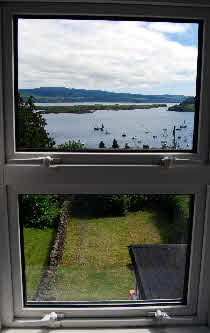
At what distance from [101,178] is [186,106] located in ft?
1.42

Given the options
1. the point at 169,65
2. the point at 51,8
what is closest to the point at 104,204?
the point at 169,65

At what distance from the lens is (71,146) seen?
1205 mm

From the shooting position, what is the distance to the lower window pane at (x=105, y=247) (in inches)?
48.5

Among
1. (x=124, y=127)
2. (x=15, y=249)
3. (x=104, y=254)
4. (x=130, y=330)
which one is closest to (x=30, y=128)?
(x=124, y=127)

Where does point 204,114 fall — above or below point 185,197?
above

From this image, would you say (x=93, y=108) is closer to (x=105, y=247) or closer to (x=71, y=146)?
(x=71, y=146)

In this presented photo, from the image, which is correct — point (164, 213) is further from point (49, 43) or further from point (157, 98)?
point (49, 43)

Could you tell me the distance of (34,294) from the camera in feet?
4.13

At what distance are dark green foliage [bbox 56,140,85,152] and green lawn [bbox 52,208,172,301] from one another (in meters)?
0.29

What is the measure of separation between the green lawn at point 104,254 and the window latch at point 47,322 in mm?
67

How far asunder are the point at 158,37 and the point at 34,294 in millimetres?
1112

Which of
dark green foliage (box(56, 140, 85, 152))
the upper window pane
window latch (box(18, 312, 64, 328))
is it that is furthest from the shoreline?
window latch (box(18, 312, 64, 328))

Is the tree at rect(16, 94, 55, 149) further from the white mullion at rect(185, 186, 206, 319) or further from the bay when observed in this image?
the white mullion at rect(185, 186, 206, 319)

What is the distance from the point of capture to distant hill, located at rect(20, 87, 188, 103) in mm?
1186
